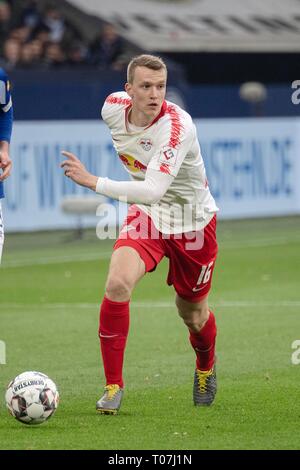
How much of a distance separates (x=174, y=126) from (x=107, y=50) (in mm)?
17131

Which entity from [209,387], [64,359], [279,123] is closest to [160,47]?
[279,123]

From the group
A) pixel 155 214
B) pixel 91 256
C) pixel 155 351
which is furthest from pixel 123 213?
A: pixel 155 214

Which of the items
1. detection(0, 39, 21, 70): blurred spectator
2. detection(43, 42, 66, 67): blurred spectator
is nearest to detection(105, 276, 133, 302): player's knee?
detection(0, 39, 21, 70): blurred spectator

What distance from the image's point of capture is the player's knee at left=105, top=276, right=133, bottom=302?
760cm

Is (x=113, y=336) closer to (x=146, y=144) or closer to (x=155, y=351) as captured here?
(x=146, y=144)

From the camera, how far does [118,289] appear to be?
25.0 feet

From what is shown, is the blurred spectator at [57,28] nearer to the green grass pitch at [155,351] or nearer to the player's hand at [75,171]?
the green grass pitch at [155,351]

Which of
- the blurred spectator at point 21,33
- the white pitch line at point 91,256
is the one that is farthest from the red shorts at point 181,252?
the blurred spectator at point 21,33

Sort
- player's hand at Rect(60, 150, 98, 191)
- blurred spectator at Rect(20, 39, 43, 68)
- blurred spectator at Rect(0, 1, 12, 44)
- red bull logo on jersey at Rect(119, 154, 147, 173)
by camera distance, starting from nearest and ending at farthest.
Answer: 1. player's hand at Rect(60, 150, 98, 191)
2. red bull logo on jersey at Rect(119, 154, 147, 173)
3. blurred spectator at Rect(20, 39, 43, 68)
4. blurred spectator at Rect(0, 1, 12, 44)

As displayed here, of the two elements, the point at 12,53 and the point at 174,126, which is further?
the point at 12,53

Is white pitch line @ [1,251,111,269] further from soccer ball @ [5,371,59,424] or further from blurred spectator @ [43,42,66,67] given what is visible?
soccer ball @ [5,371,59,424]

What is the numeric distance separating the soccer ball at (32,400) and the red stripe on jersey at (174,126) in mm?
1595

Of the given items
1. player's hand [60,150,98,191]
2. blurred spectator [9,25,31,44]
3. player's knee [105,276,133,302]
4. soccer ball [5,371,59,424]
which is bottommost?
soccer ball [5,371,59,424]

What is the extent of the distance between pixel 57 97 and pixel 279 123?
4.46 m
